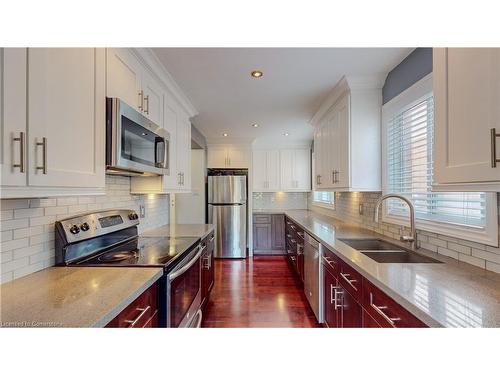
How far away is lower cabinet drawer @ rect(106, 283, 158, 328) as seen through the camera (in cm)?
98

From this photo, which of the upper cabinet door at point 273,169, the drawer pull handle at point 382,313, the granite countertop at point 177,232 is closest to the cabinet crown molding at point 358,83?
the drawer pull handle at point 382,313

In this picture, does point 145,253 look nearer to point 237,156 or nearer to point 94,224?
point 94,224

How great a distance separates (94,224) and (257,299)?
2075 millimetres

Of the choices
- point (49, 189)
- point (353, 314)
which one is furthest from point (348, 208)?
point (49, 189)

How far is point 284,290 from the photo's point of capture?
129 inches

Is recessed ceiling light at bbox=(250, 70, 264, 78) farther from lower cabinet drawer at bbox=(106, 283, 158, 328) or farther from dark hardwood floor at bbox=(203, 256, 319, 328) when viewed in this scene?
dark hardwood floor at bbox=(203, 256, 319, 328)

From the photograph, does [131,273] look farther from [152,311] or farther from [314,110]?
[314,110]

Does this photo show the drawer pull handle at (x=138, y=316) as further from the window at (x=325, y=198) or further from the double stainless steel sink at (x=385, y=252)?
the window at (x=325, y=198)

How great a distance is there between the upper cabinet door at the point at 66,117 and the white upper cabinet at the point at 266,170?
164 inches

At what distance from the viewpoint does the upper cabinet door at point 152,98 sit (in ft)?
6.23

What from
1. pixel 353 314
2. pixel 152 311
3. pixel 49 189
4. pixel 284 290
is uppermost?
pixel 49 189
